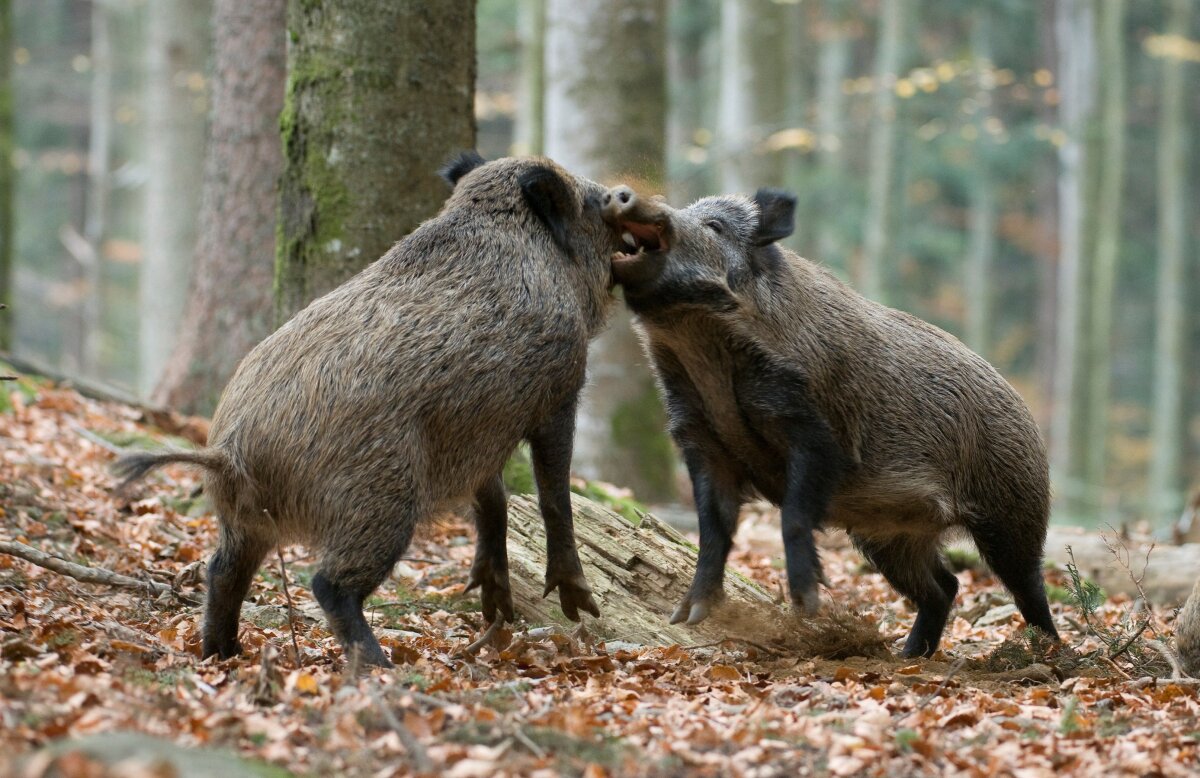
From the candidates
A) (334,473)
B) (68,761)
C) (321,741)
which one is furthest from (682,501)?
(68,761)

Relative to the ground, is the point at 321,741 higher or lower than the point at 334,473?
lower

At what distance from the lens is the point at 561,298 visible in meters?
5.51

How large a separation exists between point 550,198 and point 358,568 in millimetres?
1982

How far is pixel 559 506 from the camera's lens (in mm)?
5605

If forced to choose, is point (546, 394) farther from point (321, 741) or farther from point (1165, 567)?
point (1165, 567)

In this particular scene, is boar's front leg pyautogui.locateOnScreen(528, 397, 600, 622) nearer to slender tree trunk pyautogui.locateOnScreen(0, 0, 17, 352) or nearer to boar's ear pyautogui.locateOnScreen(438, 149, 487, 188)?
boar's ear pyautogui.locateOnScreen(438, 149, 487, 188)

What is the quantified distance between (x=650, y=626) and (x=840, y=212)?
26609mm

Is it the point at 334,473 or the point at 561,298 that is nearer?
the point at 334,473

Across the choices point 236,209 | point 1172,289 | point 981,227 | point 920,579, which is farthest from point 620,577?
point 981,227

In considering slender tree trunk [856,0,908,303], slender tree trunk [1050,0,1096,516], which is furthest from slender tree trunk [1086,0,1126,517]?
slender tree trunk [856,0,908,303]

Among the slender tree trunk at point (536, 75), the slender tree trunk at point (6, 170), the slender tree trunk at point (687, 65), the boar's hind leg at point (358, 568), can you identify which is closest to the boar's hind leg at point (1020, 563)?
the boar's hind leg at point (358, 568)

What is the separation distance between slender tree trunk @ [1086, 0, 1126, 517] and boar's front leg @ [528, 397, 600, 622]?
66.4 feet

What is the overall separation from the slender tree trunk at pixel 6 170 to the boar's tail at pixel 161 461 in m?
6.48

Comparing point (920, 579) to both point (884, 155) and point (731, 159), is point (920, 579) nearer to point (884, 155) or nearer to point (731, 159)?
point (731, 159)
